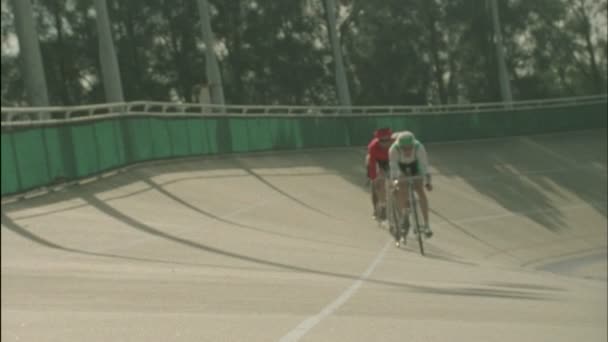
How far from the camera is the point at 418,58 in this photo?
252 feet

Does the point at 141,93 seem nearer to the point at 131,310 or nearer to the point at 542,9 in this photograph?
the point at 542,9

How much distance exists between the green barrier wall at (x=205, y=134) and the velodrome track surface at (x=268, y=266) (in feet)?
1.88

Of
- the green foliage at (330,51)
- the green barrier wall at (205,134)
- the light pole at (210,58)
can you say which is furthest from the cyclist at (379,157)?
the green foliage at (330,51)

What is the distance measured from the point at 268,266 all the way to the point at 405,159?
4.69m

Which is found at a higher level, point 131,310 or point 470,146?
point 131,310

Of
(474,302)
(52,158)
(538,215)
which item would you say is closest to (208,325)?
(474,302)

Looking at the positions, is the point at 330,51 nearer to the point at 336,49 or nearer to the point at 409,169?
the point at 336,49

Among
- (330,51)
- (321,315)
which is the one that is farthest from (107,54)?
(330,51)

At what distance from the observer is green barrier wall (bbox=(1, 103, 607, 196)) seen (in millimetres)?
22609

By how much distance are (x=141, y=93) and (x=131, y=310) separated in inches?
1980

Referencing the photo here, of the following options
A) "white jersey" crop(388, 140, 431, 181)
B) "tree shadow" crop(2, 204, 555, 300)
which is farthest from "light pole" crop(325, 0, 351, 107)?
"tree shadow" crop(2, 204, 555, 300)

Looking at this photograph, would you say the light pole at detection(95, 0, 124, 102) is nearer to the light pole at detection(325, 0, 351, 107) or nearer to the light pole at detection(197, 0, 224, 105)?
the light pole at detection(197, 0, 224, 105)

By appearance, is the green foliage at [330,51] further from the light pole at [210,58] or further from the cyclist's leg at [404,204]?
the cyclist's leg at [404,204]

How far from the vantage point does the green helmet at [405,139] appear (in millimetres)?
19578
